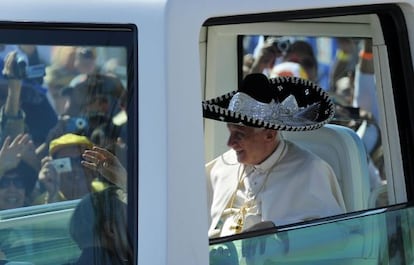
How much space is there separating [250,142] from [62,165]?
107 centimetres

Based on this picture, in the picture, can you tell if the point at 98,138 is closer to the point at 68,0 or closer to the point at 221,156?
the point at 68,0

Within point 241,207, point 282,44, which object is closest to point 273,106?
point 241,207

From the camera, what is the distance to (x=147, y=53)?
5.28 ft

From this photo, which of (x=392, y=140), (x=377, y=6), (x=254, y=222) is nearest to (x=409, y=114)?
(x=392, y=140)

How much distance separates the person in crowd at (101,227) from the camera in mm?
1621

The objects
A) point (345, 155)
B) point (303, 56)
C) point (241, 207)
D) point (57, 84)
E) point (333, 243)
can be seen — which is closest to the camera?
point (57, 84)

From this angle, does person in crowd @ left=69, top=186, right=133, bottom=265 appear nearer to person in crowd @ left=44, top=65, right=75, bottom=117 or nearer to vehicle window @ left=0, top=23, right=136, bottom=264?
vehicle window @ left=0, top=23, right=136, bottom=264

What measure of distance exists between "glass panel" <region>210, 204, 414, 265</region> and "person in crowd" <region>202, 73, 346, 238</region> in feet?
0.84

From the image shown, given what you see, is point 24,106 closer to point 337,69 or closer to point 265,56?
point 265,56

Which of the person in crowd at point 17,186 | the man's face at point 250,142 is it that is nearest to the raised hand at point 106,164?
the person in crowd at point 17,186

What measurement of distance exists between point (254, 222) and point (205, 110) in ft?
1.19

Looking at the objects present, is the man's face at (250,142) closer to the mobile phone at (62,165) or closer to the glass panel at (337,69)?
the mobile phone at (62,165)

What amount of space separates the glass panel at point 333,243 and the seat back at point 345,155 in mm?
453

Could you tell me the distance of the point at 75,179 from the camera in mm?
1648
